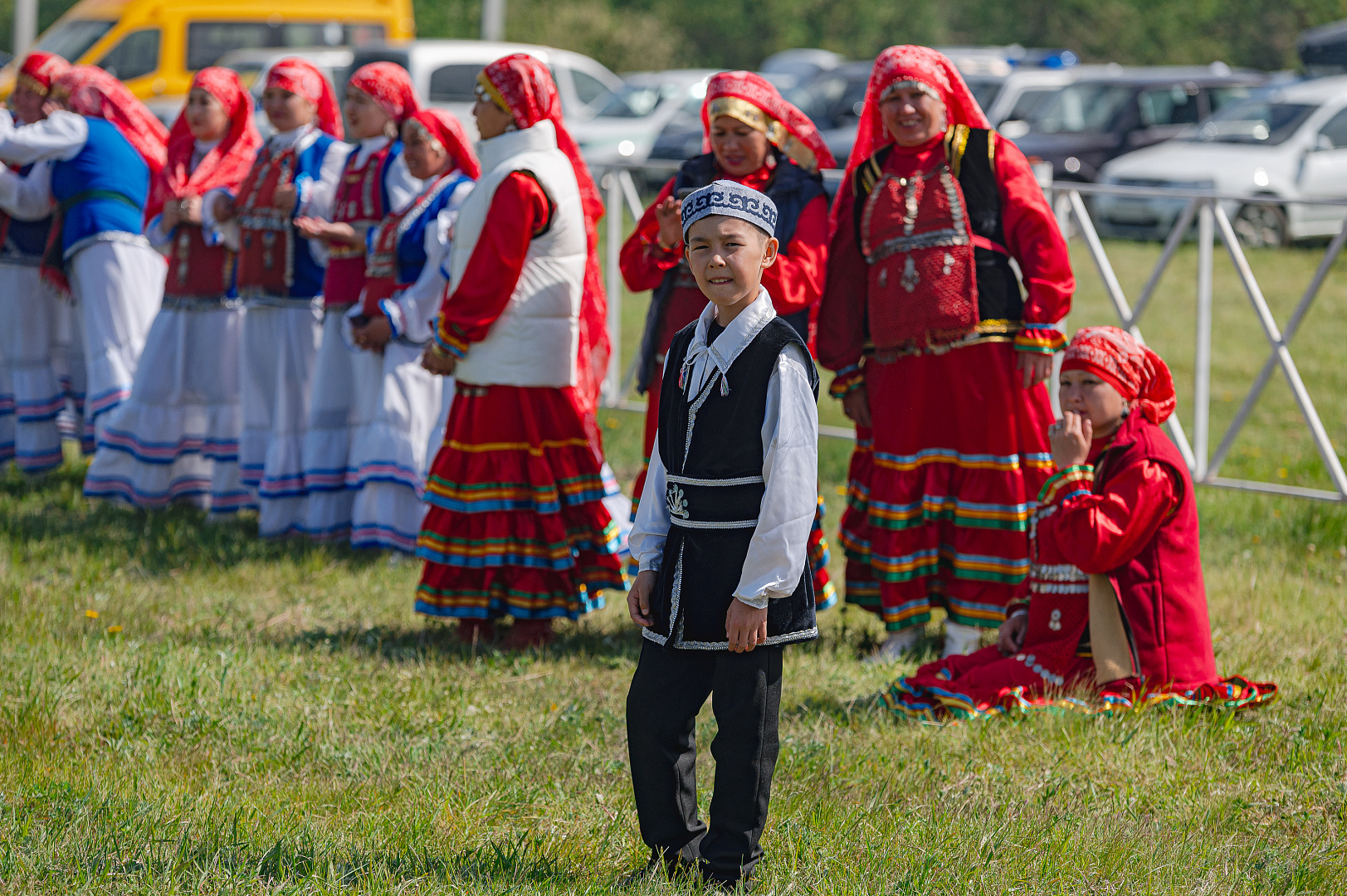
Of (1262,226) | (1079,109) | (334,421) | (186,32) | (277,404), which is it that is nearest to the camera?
(334,421)

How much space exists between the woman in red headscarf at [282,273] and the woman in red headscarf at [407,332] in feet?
1.29

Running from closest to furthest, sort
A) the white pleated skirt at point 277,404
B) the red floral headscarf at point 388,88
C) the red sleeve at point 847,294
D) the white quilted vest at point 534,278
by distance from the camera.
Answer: the white quilted vest at point 534,278 → the red sleeve at point 847,294 → the red floral headscarf at point 388,88 → the white pleated skirt at point 277,404

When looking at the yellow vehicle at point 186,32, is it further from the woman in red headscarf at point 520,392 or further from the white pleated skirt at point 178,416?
the woman in red headscarf at point 520,392

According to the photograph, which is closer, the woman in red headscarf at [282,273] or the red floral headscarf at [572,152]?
the red floral headscarf at [572,152]

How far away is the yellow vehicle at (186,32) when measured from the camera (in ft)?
56.3

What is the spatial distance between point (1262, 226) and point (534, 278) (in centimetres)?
1020

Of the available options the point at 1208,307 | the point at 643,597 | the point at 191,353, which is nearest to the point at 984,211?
the point at 643,597

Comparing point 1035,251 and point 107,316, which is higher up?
point 1035,251

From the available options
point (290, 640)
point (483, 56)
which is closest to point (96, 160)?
point (290, 640)

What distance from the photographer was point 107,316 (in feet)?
23.2

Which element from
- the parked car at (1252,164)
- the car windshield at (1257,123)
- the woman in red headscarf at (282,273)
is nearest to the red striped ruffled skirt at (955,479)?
the woman in red headscarf at (282,273)

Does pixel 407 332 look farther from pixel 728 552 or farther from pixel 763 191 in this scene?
pixel 728 552

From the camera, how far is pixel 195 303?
6637mm

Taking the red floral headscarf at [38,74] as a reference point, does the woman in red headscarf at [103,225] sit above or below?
below
